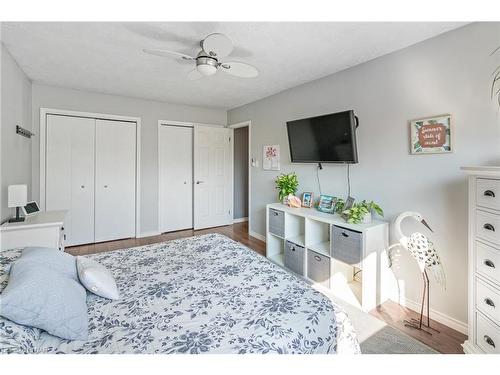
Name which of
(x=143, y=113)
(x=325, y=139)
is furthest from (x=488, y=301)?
(x=143, y=113)

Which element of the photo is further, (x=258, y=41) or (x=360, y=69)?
(x=360, y=69)

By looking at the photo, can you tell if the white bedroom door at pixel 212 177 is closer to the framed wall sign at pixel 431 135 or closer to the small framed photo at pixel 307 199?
the small framed photo at pixel 307 199

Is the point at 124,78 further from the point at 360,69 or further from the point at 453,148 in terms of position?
the point at 453,148

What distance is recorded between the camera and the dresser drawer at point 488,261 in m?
1.43

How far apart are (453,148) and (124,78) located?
3.58m

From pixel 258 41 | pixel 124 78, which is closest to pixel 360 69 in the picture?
pixel 258 41

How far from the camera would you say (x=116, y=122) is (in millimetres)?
3920

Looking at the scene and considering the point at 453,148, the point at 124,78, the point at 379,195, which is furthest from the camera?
the point at 124,78

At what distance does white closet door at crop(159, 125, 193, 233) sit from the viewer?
4379 millimetres

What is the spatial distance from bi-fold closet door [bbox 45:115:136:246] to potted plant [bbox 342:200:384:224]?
3.44 m

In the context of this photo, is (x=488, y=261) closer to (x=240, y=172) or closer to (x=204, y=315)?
(x=204, y=315)

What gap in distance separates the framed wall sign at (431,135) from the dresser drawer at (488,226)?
2.17 ft

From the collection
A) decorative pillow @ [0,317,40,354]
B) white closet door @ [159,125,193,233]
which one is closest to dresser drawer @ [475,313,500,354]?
decorative pillow @ [0,317,40,354]
